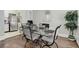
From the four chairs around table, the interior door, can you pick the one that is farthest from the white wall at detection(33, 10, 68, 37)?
the interior door

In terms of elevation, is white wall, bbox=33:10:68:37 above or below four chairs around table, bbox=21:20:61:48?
above

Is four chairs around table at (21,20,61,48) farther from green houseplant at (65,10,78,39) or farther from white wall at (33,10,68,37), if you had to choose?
green houseplant at (65,10,78,39)

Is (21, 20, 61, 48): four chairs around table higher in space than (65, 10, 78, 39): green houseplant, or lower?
lower

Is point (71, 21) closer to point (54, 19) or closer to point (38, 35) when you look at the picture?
point (54, 19)

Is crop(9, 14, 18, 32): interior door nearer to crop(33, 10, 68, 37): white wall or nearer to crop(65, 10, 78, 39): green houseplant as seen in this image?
crop(33, 10, 68, 37): white wall

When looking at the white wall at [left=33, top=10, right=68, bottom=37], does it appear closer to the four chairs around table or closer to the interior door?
the four chairs around table

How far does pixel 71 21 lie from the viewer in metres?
2.00

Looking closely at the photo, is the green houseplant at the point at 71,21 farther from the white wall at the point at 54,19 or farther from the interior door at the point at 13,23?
the interior door at the point at 13,23

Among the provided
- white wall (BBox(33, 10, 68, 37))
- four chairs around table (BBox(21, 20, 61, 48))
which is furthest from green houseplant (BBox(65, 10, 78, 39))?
four chairs around table (BBox(21, 20, 61, 48))

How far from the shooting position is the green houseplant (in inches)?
78.2
